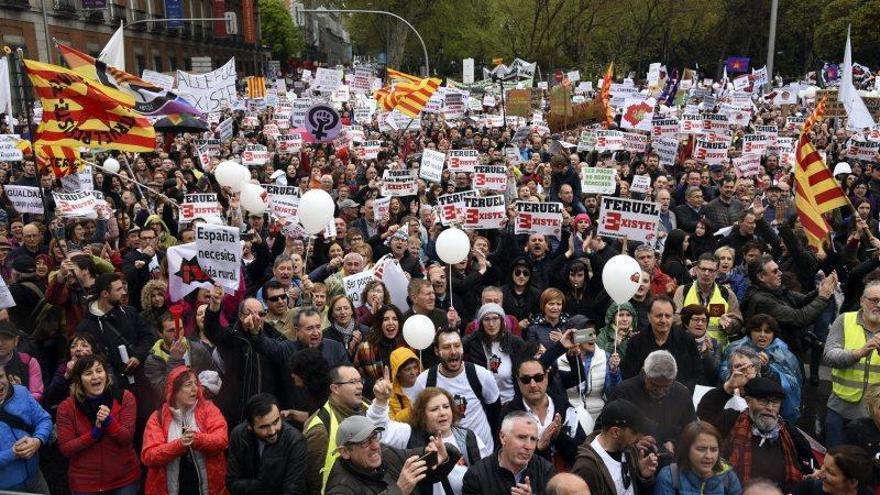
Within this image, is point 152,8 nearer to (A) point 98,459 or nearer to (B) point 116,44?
(B) point 116,44

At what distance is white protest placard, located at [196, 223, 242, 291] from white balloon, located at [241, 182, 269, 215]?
2825 mm

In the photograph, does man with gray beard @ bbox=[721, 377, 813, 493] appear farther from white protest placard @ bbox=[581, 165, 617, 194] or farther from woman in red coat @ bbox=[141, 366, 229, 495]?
white protest placard @ bbox=[581, 165, 617, 194]

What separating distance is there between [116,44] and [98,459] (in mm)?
9130

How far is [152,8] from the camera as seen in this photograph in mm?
49344

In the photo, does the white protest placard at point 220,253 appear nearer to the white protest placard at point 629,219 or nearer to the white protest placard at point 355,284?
the white protest placard at point 355,284

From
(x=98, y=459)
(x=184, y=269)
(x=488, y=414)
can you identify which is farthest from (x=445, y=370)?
(x=184, y=269)

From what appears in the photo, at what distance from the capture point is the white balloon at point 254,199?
9203 mm

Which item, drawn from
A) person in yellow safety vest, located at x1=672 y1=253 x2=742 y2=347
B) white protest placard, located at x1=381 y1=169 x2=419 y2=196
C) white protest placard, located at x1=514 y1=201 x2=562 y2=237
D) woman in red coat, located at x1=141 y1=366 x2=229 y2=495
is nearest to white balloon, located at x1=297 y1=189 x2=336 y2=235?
white protest placard, located at x1=514 y1=201 x2=562 y2=237

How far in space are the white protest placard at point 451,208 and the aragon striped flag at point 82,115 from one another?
10.8 ft

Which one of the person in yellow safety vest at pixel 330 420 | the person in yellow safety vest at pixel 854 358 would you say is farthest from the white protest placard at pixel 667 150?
the person in yellow safety vest at pixel 330 420

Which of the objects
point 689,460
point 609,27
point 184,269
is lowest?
point 689,460

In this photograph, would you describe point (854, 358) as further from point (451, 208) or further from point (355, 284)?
point (451, 208)

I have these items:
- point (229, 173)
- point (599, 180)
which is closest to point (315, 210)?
point (229, 173)

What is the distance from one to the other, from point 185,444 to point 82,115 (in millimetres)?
5400
